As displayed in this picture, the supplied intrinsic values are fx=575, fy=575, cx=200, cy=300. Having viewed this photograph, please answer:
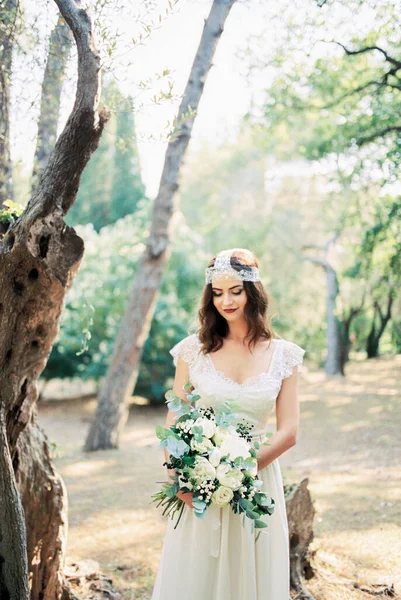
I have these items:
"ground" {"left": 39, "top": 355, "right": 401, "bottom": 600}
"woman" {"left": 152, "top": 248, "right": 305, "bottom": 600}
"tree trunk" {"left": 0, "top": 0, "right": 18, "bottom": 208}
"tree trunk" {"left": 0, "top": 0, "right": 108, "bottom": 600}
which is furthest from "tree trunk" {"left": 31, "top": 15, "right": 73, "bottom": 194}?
"ground" {"left": 39, "top": 355, "right": 401, "bottom": 600}

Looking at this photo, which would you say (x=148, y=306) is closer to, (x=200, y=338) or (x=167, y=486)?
(x=200, y=338)

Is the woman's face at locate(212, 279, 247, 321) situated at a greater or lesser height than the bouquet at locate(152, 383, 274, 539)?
greater

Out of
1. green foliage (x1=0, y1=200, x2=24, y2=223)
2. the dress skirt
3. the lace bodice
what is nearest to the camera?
the dress skirt

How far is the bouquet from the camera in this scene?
237 cm

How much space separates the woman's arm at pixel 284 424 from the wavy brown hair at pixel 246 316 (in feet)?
0.95

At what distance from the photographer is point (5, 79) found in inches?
135

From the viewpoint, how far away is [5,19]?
328cm

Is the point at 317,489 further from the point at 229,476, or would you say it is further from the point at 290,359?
the point at 229,476

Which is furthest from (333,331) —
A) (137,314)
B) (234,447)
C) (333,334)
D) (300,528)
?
(234,447)

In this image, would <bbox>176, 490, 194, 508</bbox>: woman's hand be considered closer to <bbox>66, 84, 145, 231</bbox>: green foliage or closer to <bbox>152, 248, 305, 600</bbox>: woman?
<bbox>152, 248, 305, 600</bbox>: woman

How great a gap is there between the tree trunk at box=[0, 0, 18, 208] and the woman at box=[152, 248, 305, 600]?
162cm

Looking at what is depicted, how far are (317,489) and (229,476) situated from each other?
195 inches

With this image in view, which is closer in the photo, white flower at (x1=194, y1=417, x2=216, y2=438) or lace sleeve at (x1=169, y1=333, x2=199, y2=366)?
white flower at (x1=194, y1=417, x2=216, y2=438)

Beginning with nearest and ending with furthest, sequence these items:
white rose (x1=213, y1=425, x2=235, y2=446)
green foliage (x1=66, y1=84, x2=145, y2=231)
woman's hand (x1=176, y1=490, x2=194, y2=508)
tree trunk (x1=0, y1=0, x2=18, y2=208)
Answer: white rose (x1=213, y1=425, x2=235, y2=446) → woman's hand (x1=176, y1=490, x2=194, y2=508) → tree trunk (x1=0, y1=0, x2=18, y2=208) → green foliage (x1=66, y1=84, x2=145, y2=231)
